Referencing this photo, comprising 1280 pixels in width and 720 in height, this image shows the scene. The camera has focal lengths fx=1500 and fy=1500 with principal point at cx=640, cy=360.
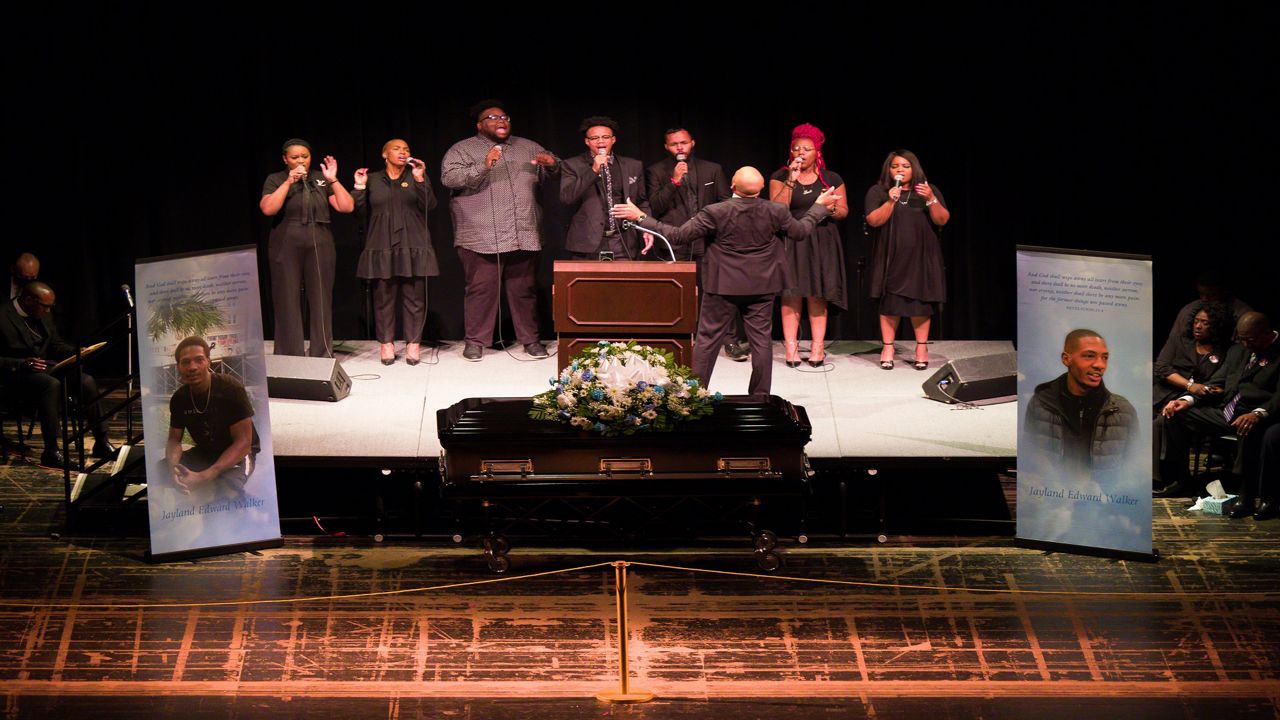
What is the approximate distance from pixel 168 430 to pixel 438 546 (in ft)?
4.41

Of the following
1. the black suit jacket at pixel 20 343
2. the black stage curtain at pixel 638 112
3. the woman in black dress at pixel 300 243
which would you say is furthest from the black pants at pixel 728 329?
the black suit jacket at pixel 20 343

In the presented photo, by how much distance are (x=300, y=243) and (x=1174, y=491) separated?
5217mm

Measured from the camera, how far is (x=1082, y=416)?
22.3ft

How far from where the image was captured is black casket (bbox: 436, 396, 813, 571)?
6.59m

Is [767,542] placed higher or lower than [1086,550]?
higher

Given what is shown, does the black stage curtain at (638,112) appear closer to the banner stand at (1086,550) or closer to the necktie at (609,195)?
the necktie at (609,195)

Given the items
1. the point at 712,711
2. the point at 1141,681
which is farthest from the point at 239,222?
the point at 1141,681

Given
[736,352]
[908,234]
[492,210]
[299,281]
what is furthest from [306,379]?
[908,234]

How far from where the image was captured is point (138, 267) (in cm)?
659

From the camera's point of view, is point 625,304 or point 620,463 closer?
point 620,463

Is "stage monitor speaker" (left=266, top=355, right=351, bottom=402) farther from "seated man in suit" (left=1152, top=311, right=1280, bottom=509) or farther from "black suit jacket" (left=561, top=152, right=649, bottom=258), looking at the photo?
"seated man in suit" (left=1152, top=311, right=1280, bottom=509)

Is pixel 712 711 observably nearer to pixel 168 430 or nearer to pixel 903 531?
pixel 903 531

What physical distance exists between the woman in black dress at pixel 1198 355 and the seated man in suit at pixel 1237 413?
4.8 inches

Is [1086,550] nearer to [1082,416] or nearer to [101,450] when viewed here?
[1082,416]
